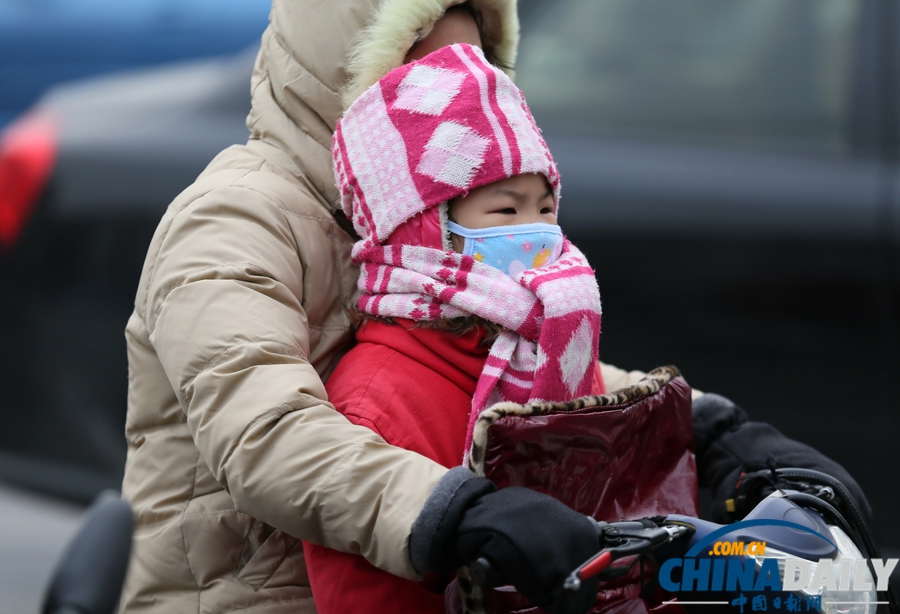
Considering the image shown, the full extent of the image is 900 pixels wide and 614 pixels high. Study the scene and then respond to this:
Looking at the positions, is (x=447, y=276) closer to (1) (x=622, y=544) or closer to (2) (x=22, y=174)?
(1) (x=622, y=544)

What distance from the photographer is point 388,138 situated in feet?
5.89

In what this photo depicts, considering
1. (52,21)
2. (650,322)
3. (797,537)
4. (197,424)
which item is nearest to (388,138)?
(197,424)

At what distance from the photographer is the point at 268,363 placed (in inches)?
63.1

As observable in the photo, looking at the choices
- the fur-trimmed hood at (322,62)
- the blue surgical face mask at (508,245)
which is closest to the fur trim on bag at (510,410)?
the blue surgical face mask at (508,245)

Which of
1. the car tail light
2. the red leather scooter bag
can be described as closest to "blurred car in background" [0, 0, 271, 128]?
the car tail light

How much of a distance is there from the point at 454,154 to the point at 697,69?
167 cm

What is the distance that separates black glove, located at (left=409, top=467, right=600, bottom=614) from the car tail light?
2.49 meters

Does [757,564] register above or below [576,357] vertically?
below

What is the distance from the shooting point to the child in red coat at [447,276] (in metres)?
1.67

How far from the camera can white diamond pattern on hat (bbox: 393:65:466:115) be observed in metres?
1.78

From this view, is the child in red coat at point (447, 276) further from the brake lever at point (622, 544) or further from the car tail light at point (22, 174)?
the car tail light at point (22, 174)

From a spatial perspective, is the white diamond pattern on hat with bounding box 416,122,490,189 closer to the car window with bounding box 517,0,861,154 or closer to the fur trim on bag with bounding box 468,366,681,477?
the fur trim on bag with bounding box 468,366,681,477

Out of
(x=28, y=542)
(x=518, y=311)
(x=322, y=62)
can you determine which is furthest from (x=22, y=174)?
(x=518, y=311)

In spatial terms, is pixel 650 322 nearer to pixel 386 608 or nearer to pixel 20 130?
pixel 386 608
